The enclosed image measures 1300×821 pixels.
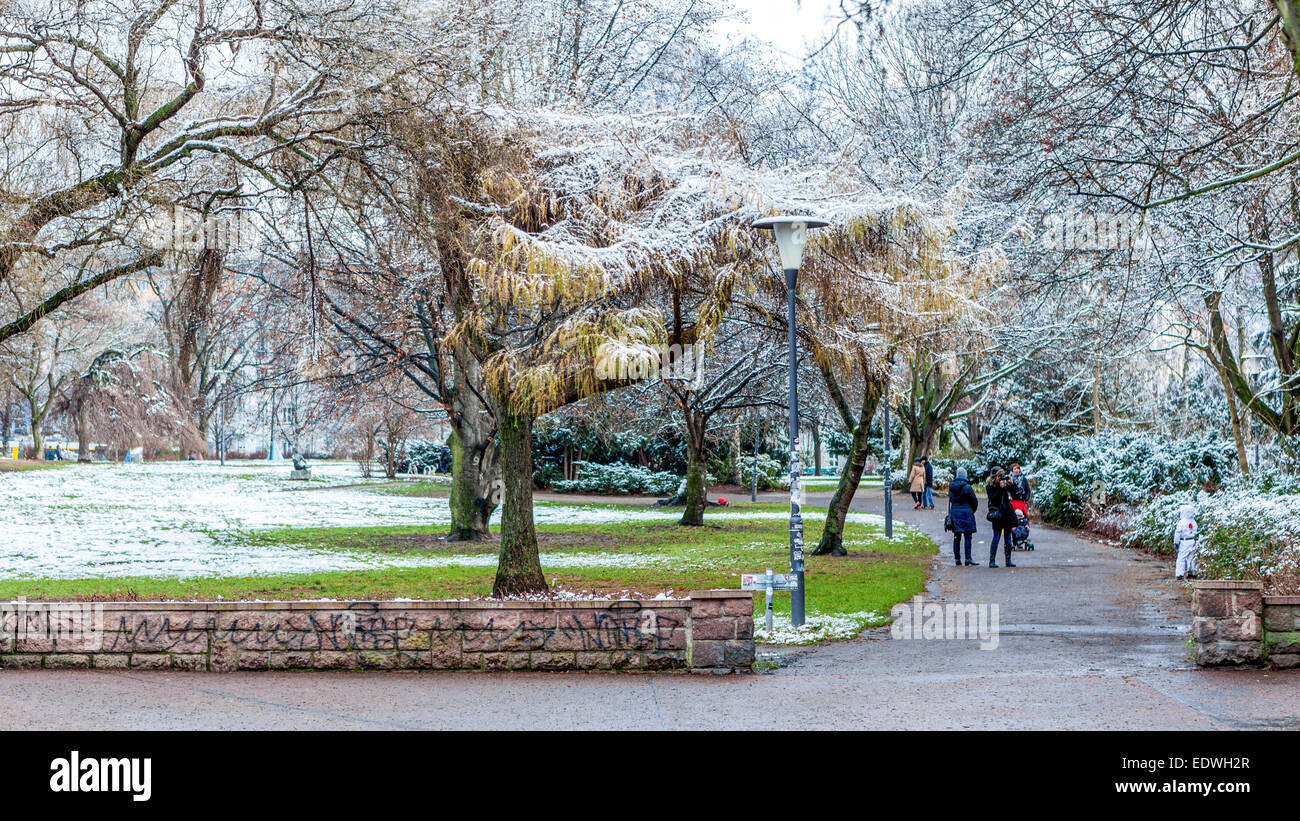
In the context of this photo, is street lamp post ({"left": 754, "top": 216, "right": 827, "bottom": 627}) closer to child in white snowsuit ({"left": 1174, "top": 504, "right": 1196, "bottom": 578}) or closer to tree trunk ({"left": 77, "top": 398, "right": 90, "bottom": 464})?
child in white snowsuit ({"left": 1174, "top": 504, "right": 1196, "bottom": 578})

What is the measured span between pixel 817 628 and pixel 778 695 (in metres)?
3.80

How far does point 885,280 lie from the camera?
14875 mm

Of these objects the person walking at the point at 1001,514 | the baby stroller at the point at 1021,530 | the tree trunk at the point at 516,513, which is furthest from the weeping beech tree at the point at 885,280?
the baby stroller at the point at 1021,530

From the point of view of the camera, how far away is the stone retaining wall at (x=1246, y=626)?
32.7 ft

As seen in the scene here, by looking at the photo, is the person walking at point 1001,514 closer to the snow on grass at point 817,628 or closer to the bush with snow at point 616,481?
the snow on grass at point 817,628

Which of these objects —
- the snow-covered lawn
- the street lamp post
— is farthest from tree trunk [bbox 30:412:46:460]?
the street lamp post

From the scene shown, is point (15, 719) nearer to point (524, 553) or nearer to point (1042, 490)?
point (524, 553)

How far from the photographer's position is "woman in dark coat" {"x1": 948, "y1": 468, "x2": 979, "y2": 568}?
2056 cm

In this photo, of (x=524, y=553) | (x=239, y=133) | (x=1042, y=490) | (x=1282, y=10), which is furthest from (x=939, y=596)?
(x=1042, y=490)

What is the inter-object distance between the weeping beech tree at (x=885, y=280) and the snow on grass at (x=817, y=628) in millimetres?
3519

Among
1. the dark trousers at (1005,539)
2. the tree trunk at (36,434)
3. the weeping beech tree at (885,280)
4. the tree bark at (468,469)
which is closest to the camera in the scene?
the weeping beech tree at (885,280)

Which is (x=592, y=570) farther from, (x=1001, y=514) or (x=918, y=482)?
(x=918, y=482)

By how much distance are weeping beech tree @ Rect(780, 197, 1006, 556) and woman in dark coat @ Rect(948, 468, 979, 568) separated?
5128 mm

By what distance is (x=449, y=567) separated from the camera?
18391 millimetres
